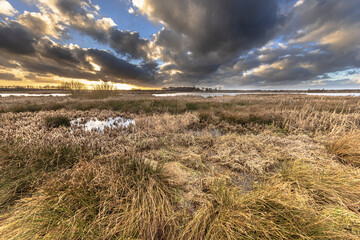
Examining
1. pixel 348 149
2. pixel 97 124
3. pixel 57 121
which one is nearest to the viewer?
pixel 348 149

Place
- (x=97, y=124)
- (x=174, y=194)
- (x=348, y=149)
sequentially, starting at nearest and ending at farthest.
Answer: (x=174, y=194) → (x=348, y=149) → (x=97, y=124)

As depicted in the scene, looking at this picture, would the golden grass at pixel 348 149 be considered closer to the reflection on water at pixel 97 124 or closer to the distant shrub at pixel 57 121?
the reflection on water at pixel 97 124

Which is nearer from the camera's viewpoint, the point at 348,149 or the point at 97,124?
the point at 348,149

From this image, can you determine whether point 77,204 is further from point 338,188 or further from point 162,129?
point 338,188

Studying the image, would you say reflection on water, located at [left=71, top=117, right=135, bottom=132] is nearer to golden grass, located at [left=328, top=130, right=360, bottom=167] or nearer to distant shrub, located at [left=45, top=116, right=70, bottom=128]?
distant shrub, located at [left=45, top=116, right=70, bottom=128]

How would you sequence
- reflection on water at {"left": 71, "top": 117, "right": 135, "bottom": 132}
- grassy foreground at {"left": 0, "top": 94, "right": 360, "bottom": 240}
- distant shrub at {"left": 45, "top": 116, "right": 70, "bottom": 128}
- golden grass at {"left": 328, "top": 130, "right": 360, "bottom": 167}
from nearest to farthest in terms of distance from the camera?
grassy foreground at {"left": 0, "top": 94, "right": 360, "bottom": 240} < golden grass at {"left": 328, "top": 130, "right": 360, "bottom": 167} < reflection on water at {"left": 71, "top": 117, "right": 135, "bottom": 132} < distant shrub at {"left": 45, "top": 116, "right": 70, "bottom": 128}

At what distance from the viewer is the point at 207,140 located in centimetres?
559

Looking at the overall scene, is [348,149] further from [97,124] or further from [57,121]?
[57,121]

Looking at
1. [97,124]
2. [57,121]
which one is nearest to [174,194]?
[97,124]

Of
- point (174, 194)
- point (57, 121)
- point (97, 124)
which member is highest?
point (57, 121)

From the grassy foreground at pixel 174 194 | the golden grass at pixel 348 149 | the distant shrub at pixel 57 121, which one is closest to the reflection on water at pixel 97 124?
the distant shrub at pixel 57 121

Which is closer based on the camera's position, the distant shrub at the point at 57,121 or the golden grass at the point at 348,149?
the golden grass at the point at 348,149

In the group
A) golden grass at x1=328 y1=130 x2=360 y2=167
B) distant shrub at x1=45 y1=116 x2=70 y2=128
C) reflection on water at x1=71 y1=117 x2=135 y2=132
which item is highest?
distant shrub at x1=45 y1=116 x2=70 y2=128

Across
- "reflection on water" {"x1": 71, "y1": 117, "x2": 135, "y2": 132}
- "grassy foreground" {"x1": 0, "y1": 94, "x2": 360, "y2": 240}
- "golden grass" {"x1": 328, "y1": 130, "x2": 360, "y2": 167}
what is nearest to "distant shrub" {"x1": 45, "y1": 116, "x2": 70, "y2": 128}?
"reflection on water" {"x1": 71, "y1": 117, "x2": 135, "y2": 132}
